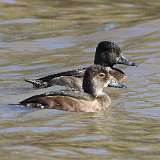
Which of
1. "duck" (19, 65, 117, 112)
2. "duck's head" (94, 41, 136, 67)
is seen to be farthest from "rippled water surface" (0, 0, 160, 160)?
"duck's head" (94, 41, 136, 67)

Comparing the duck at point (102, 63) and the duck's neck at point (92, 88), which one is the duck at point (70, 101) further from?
the duck at point (102, 63)

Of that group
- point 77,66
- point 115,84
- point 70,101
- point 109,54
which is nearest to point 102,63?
point 109,54

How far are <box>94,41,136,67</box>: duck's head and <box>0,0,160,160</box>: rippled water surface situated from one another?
0.31 meters

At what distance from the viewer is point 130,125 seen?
37.1 ft

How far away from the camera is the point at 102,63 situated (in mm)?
16156

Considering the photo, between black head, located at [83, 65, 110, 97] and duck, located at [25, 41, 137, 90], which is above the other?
black head, located at [83, 65, 110, 97]

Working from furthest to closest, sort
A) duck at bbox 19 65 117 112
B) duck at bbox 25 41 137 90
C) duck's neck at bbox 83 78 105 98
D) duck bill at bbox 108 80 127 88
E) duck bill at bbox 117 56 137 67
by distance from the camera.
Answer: duck bill at bbox 117 56 137 67, duck at bbox 25 41 137 90, duck bill at bbox 108 80 127 88, duck's neck at bbox 83 78 105 98, duck at bbox 19 65 117 112

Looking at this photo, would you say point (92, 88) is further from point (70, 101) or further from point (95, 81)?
point (70, 101)

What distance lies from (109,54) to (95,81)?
3.21m

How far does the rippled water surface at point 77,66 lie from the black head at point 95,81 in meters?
0.34

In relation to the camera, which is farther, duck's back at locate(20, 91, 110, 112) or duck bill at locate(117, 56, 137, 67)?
duck bill at locate(117, 56, 137, 67)

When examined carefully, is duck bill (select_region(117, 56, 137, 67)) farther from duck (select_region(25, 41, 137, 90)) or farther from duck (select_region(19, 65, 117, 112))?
duck (select_region(19, 65, 117, 112))

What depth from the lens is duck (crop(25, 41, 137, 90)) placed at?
14323 mm

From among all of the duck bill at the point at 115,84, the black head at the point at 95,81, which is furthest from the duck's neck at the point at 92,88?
the duck bill at the point at 115,84
